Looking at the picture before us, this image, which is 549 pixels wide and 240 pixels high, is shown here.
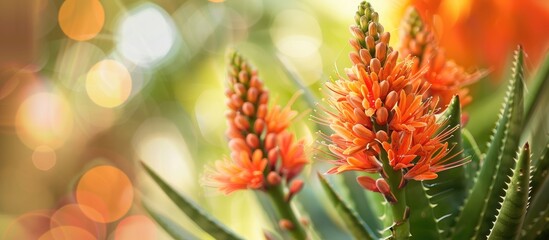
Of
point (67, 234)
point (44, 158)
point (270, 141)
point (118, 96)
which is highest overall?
point (270, 141)

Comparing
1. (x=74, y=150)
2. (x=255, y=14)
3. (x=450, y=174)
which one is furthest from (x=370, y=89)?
(x=74, y=150)

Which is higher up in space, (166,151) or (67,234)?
(166,151)

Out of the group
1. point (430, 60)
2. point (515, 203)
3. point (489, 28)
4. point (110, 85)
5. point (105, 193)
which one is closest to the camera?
point (515, 203)

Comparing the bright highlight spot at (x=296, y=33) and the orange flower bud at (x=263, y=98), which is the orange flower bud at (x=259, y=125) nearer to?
the orange flower bud at (x=263, y=98)

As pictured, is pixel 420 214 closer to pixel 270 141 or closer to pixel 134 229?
pixel 270 141

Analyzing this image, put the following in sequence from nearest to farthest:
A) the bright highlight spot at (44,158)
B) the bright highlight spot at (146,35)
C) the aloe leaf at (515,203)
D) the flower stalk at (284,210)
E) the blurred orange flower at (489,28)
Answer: the aloe leaf at (515,203)
the flower stalk at (284,210)
the blurred orange flower at (489,28)
the bright highlight spot at (146,35)
the bright highlight spot at (44,158)

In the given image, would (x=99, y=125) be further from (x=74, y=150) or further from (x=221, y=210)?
(x=221, y=210)

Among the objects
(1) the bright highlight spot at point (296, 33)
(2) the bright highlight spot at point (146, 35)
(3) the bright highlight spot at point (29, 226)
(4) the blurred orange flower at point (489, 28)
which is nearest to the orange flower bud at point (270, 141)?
(4) the blurred orange flower at point (489, 28)

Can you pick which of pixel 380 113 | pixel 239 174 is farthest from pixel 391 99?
pixel 239 174
